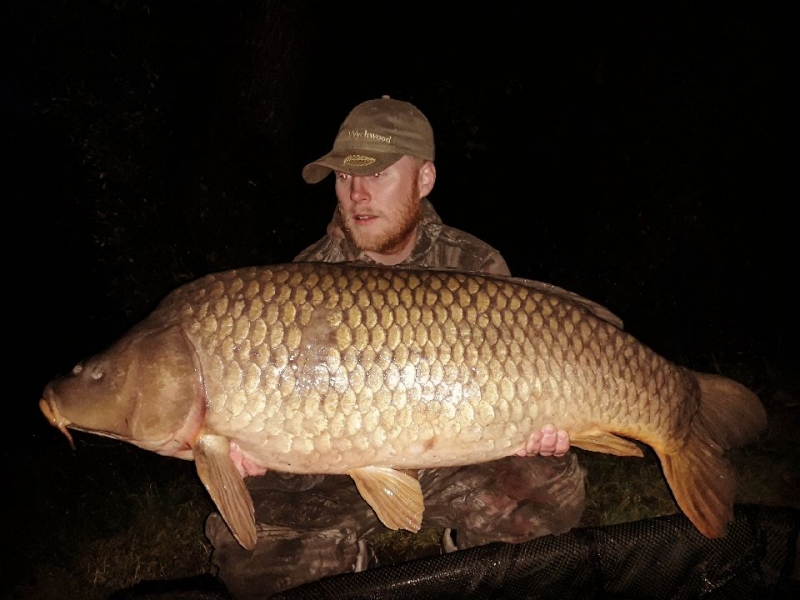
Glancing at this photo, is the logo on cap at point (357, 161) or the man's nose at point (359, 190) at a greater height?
the logo on cap at point (357, 161)

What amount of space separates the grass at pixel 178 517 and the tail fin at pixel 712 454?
811 mm

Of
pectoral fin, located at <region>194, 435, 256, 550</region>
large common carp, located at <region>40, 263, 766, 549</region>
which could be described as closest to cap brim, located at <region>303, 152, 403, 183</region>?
large common carp, located at <region>40, 263, 766, 549</region>

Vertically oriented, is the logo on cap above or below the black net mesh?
above

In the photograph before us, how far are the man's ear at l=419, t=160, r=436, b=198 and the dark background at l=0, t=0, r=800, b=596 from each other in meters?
1.92

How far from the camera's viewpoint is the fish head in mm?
1532

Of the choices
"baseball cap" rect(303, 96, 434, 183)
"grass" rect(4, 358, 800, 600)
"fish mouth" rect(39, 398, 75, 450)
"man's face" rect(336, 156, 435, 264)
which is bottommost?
"grass" rect(4, 358, 800, 600)

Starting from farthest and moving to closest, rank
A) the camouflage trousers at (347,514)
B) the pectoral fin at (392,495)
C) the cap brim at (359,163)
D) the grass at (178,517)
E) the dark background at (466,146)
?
the dark background at (466,146)
the grass at (178,517)
the cap brim at (359,163)
the camouflage trousers at (347,514)
the pectoral fin at (392,495)

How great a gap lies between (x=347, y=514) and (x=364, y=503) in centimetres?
7

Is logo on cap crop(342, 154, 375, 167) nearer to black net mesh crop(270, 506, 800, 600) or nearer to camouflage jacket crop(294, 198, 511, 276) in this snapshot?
camouflage jacket crop(294, 198, 511, 276)

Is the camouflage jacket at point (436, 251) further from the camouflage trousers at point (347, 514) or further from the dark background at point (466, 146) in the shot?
the dark background at point (466, 146)

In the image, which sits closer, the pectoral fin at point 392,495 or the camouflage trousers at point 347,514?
the pectoral fin at point 392,495

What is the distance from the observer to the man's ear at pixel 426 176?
Answer: 2205 mm

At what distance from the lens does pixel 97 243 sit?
14.3ft

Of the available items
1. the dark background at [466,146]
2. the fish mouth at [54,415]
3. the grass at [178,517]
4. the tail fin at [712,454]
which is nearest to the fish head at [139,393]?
the fish mouth at [54,415]
